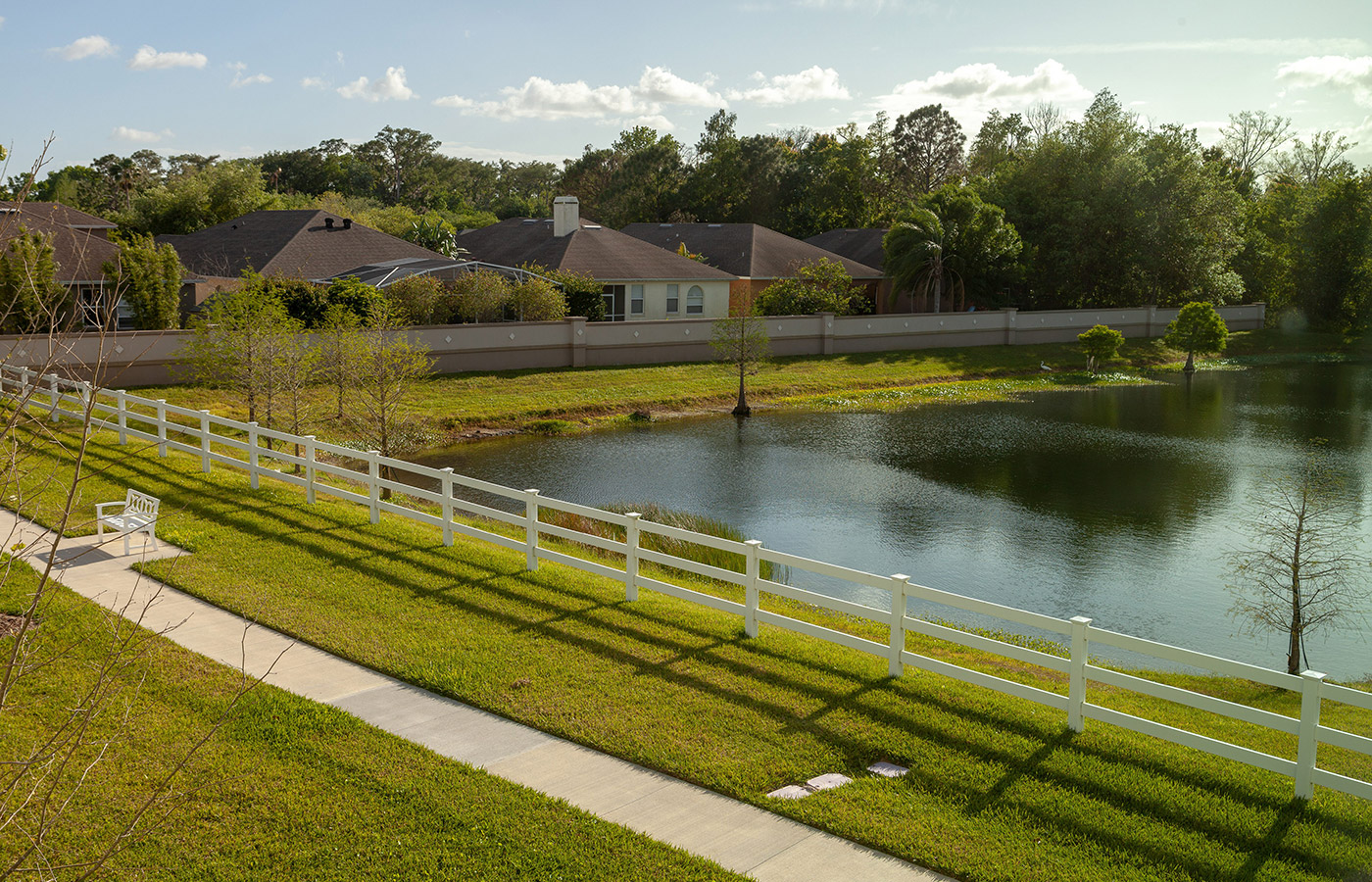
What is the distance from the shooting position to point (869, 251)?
6619 centimetres

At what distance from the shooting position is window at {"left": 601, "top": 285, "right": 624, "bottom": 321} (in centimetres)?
5171

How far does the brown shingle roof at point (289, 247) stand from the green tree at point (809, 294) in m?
16.7

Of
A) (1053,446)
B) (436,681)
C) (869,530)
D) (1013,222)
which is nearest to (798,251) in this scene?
(1013,222)

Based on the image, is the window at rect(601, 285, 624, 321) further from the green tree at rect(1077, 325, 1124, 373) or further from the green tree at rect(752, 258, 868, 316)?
the green tree at rect(1077, 325, 1124, 373)

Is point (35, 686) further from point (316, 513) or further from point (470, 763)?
point (316, 513)

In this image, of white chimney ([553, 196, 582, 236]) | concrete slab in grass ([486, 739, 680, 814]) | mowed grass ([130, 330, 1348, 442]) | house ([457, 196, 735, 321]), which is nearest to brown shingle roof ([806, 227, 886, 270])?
mowed grass ([130, 330, 1348, 442])

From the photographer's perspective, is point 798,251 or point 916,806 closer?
point 916,806

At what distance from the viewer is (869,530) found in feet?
74.6

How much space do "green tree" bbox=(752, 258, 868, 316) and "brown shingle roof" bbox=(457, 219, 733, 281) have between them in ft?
9.12

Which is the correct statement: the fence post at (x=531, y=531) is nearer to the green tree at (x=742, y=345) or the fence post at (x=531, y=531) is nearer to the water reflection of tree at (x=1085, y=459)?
the water reflection of tree at (x=1085, y=459)

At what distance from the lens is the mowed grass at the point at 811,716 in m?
7.94

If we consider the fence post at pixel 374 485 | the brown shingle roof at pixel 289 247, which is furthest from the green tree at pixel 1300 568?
the brown shingle roof at pixel 289 247

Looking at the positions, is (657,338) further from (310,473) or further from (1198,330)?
(1198,330)

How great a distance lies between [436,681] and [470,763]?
1.90 m
